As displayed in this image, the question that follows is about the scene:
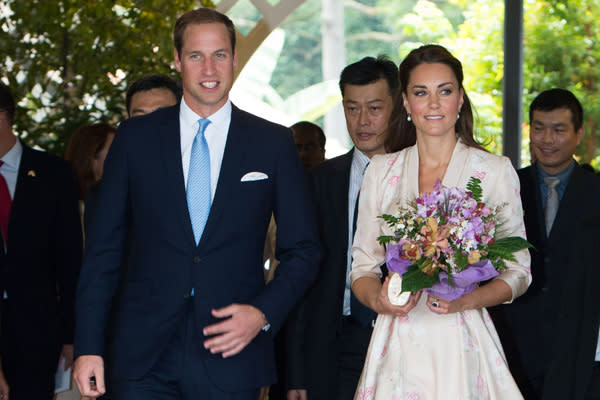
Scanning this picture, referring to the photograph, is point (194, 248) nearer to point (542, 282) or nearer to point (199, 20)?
point (199, 20)

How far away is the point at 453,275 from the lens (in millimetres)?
2562

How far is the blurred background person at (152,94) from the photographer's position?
4.07 m

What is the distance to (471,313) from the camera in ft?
9.21

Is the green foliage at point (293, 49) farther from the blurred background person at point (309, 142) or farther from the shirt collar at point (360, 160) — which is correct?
the shirt collar at point (360, 160)

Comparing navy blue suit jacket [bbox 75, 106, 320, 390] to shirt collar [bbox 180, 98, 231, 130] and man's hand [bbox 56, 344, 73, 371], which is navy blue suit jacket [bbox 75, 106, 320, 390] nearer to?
shirt collar [bbox 180, 98, 231, 130]

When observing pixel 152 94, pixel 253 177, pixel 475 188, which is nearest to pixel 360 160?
pixel 152 94

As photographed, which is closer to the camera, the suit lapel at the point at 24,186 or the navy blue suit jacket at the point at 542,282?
the suit lapel at the point at 24,186

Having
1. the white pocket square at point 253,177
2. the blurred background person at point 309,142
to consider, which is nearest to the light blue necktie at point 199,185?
the white pocket square at point 253,177

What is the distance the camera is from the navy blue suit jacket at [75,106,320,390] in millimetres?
2715

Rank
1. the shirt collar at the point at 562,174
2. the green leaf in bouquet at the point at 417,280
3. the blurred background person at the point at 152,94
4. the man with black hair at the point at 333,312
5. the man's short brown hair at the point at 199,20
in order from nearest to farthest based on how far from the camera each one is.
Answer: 1. the green leaf in bouquet at the point at 417,280
2. the man's short brown hair at the point at 199,20
3. the man with black hair at the point at 333,312
4. the blurred background person at the point at 152,94
5. the shirt collar at the point at 562,174

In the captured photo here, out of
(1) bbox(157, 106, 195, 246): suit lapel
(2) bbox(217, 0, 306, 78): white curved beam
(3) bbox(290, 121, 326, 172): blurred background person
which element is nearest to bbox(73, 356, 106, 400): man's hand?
(1) bbox(157, 106, 195, 246): suit lapel

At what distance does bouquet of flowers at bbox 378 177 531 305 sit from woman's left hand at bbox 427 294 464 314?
0.04 metres

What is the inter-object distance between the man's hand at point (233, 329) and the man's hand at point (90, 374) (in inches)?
13.9

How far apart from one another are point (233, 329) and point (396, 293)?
1.79 ft
